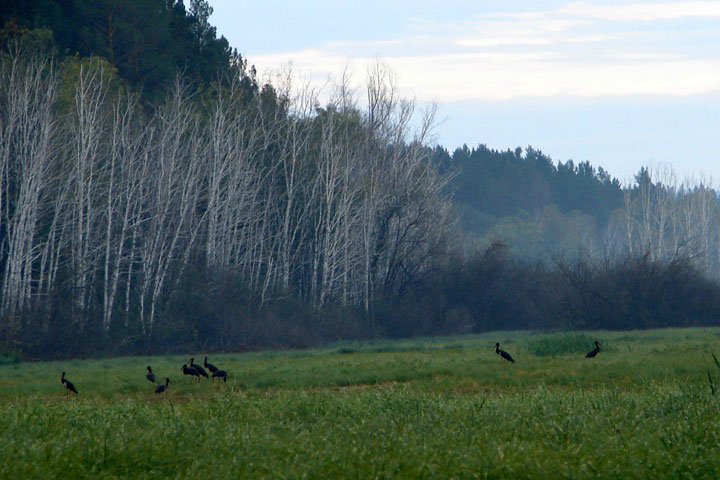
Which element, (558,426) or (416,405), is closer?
(558,426)

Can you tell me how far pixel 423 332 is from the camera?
4997 cm

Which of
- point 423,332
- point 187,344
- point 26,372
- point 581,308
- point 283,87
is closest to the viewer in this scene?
point 26,372

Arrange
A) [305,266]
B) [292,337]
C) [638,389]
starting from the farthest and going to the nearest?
[305,266] → [292,337] → [638,389]

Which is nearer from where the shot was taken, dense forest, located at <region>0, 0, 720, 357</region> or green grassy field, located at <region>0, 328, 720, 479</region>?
green grassy field, located at <region>0, 328, 720, 479</region>

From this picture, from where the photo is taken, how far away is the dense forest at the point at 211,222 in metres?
36.3

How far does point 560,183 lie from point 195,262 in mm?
108713

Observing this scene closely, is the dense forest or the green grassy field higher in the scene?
the dense forest

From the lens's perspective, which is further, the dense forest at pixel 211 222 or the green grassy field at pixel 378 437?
the dense forest at pixel 211 222

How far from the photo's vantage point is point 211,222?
43312mm

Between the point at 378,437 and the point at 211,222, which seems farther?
the point at 211,222

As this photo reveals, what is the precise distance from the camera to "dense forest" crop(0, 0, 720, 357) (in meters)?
36.3

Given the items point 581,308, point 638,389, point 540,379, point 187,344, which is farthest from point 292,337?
point 638,389

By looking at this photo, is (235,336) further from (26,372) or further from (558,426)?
(558,426)

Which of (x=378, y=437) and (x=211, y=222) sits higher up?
(x=211, y=222)
